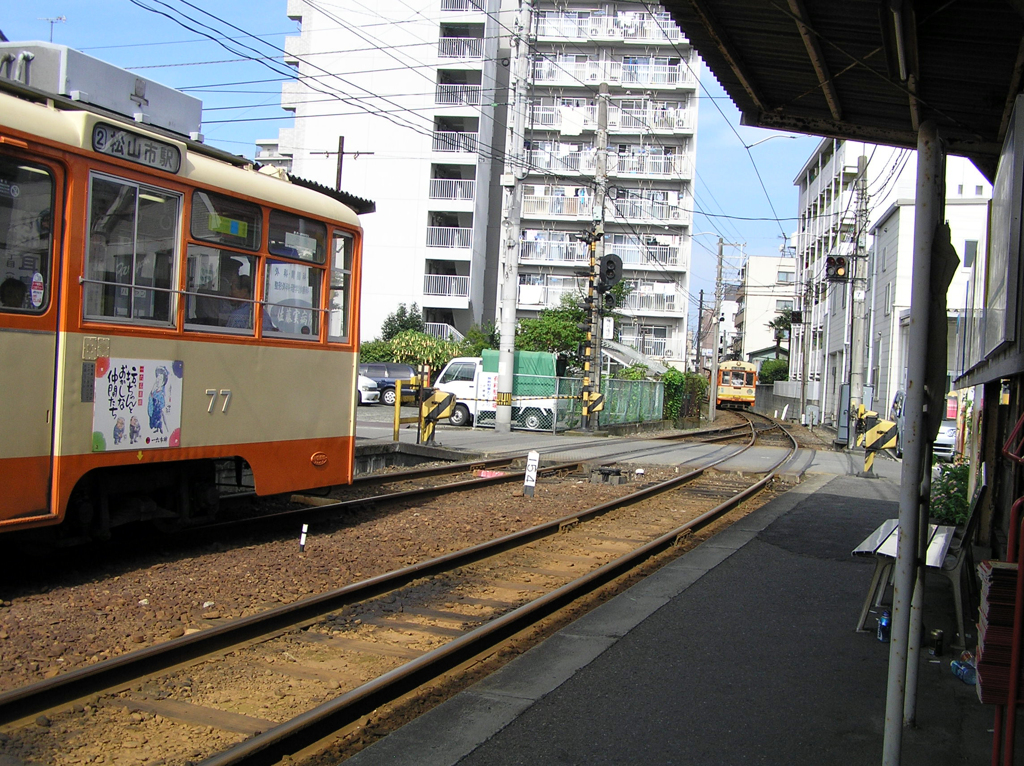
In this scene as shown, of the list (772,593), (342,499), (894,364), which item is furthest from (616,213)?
(772,593)

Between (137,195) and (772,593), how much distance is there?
5.92m

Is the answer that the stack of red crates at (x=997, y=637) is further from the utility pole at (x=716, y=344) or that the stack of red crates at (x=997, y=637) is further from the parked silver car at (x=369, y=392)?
the utility pole at (x=716, y=344)

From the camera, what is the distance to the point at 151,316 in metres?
6.75

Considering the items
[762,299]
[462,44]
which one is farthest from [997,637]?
[762,299]

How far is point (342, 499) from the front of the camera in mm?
10930

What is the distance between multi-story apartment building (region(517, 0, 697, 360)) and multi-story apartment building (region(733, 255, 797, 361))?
41539mm

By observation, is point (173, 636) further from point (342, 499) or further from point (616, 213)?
point (616, 213)

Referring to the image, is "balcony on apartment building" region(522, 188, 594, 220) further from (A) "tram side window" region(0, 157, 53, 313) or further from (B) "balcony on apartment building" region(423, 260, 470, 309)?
(A) "tram side window" region(0, 157, 53, 313)

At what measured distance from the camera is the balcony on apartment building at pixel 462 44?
41938mm

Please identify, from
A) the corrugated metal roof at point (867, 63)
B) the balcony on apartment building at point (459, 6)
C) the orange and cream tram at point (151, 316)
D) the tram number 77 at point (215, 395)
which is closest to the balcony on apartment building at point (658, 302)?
the balcony on apartment building at point (459, 6)

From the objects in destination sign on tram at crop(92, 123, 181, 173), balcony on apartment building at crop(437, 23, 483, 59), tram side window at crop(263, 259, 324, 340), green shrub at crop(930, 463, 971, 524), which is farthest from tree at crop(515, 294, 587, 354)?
destination sign on tram at crop(92, 123, 181, 173)

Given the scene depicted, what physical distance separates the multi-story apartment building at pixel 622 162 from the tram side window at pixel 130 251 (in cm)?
4069

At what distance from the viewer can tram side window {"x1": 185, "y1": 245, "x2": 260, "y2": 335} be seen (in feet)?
23.4

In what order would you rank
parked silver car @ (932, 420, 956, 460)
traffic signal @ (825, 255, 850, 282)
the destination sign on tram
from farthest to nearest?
parked silver car @ (932, 420, 956, 460) → traffic signal @ (825, 255, 850, 282) → the destination sign on tram
